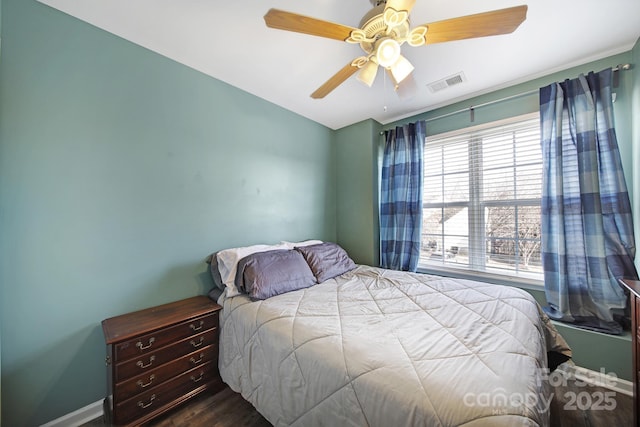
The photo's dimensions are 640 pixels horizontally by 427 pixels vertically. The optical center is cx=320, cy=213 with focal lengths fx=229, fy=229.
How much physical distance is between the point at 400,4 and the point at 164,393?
2503 millimetres

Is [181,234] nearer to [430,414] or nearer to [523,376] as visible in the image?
[430,414]

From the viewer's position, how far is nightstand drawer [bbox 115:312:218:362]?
128 cm

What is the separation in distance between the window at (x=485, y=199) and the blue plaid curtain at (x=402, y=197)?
236 mm

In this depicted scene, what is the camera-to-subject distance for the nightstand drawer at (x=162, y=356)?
4.19 ft

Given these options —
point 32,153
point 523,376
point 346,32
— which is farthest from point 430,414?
point 32,153

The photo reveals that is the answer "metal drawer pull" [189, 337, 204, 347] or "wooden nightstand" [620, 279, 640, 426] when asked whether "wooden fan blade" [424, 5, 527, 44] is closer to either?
"wooden nightstand" [620, 279, 640, 426]

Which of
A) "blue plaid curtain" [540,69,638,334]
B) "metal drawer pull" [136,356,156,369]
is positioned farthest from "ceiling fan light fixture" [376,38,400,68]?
"metal drawer pull" [136,356,156,369]

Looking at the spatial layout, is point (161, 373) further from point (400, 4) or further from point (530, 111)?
point (530, 111)

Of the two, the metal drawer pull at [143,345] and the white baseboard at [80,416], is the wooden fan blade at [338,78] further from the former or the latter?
the white baseboard at [80,416]

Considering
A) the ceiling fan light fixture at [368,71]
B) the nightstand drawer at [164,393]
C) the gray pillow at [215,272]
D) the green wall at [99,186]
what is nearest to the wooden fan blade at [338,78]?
the ceiling fan light fixture at [368,71]

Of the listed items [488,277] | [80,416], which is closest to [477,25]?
[488,277]

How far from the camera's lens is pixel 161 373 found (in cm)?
141

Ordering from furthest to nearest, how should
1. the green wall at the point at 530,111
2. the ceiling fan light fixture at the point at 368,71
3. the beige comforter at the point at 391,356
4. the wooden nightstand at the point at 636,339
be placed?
the green wall at the point at 530,111 < the ceiling fan light fixture at the point at 368,71 < the wooden nightstand at the point at 636,339 < the beige comforter at the point at 391,356

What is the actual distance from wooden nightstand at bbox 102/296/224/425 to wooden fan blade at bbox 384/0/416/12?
2098 mm
